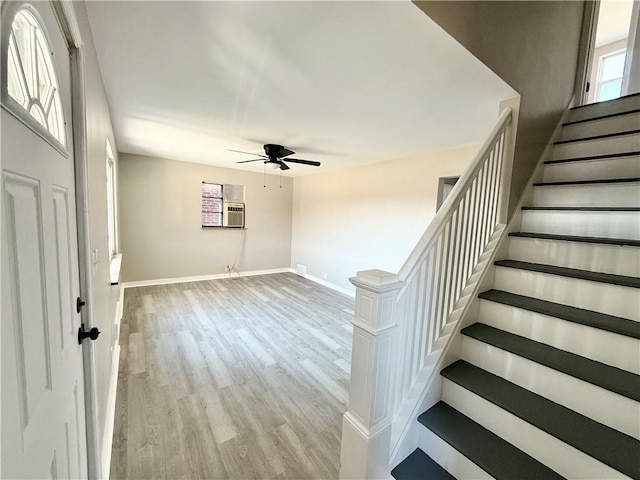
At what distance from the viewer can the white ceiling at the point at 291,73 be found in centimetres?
137

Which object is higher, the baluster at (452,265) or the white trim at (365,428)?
the baluster at (452,265)

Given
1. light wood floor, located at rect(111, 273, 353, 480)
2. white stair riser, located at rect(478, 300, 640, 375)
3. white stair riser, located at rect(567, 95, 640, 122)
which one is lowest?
light wood floor, located at rect(111, 273, 353, 480)

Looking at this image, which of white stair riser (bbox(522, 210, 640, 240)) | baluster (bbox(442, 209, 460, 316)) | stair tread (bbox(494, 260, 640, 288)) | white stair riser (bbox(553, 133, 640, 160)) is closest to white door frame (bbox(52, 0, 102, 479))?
baluster (bbox(442, 209, 460, 316))

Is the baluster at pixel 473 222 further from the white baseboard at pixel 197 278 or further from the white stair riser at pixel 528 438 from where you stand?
the white baseboard at pixel 197 278

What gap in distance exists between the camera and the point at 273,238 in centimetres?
657

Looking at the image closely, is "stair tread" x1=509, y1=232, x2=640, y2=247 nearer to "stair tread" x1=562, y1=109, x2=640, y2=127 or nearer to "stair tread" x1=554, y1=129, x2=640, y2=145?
"stair tread" x1=554, y1=129, x2=640, y2=145

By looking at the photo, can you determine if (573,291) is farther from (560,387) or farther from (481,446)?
(481,446)

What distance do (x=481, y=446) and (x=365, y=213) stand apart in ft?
12.6

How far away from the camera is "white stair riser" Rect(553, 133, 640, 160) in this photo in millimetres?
2055

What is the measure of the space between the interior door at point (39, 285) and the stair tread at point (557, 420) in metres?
1.68

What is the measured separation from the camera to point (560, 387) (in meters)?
1.30

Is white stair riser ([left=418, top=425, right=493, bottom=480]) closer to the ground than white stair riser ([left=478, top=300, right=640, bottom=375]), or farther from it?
closer to the ground

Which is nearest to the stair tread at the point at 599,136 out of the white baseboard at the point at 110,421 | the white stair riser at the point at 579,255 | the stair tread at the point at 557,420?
the white stair riser at the point at 579,255

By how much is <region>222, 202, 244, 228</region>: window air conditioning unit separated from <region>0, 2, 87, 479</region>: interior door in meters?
4.84
